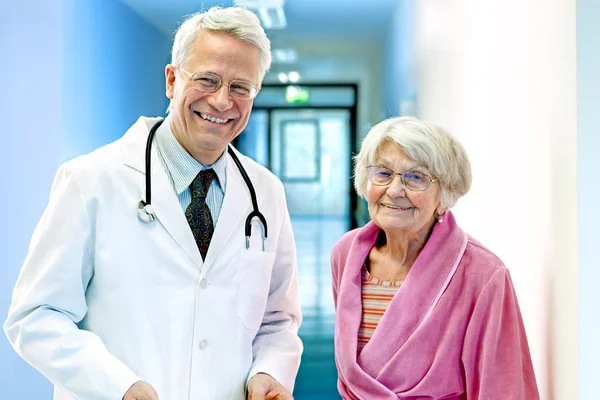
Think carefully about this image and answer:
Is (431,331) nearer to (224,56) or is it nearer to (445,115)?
(224,56)

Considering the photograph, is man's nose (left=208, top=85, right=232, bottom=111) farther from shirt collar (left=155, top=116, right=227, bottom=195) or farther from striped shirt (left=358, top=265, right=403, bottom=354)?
striped shirt (left=358, top=265, right=403, bottom=354)

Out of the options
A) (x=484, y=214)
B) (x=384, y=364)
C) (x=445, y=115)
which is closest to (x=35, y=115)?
(x=445, y=115)

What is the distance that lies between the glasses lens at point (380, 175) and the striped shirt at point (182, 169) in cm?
34

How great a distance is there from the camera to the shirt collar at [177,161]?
153 centimetres

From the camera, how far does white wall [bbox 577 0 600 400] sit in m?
1.36

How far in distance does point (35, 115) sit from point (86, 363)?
2.67 metres

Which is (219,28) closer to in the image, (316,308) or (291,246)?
(291,246)

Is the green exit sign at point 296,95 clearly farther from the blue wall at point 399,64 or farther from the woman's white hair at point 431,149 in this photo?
the woman's white hair at point 431,149

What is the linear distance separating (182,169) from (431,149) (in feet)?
1.79

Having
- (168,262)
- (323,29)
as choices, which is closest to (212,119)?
(168,262)

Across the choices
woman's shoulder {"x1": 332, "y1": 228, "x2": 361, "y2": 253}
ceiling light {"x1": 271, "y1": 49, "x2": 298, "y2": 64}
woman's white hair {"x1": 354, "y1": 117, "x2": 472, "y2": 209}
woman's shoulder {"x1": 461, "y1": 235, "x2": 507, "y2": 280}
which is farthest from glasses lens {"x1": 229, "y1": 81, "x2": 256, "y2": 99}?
ceiling light {"x1": 271, "y1": 49, "x2": 298, "y2": 64}

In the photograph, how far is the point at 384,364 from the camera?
4.98ft

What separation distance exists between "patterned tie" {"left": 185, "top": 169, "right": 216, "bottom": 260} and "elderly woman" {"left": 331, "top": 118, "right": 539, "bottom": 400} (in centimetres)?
34

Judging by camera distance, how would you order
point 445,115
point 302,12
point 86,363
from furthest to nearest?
point 302,12 < point 445,115 < point 86,363
